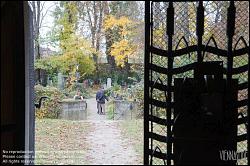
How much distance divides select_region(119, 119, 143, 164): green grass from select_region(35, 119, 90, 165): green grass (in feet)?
0.78

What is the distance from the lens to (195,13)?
1695 mm

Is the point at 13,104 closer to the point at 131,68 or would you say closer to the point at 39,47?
the point at 39,47

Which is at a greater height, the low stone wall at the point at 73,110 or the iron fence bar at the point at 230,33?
the iron fence bar at the point at 230,33

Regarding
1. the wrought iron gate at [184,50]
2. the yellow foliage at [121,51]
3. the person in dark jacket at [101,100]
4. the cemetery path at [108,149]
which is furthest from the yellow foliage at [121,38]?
the cemetery path at [108,149]

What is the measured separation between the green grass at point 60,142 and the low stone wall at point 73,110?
0.13 ft

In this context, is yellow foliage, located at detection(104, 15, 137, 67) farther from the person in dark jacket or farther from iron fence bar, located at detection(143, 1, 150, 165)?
the person in dark jacket

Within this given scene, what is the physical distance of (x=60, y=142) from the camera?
69.3 inches

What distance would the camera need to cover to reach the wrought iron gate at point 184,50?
1673 millimetres

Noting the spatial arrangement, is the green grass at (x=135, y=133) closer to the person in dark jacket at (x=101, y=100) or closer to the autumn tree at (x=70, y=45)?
the person in dark jacket at (x=101, y=100)

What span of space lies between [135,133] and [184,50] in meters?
0.61

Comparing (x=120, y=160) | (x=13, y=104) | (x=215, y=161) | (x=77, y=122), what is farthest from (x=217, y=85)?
(x=13, y=104)

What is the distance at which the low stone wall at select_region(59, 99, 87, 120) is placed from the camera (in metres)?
1.72

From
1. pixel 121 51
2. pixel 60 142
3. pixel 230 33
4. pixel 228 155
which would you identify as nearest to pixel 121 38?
pixel 121 51

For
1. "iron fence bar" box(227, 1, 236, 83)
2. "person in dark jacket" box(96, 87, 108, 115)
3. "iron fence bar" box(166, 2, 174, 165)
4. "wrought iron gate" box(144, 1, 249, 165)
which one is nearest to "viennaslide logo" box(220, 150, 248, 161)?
"wrought iron gate" box(144, 1, 249, 165)
